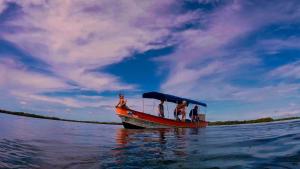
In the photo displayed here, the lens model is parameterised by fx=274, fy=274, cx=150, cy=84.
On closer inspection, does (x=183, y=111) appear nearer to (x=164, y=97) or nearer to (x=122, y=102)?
(x=164, y=97)

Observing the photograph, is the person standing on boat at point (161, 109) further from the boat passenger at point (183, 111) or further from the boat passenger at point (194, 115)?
the boat passenger at point (194, 115)

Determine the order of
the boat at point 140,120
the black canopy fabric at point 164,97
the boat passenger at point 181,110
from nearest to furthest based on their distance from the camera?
the boat at point 140,120, the black canopy fabric at point 164,97, the boat passenger at point 181,110

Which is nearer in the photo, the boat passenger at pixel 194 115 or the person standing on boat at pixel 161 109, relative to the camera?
the person standing on boat at pixel 161 109

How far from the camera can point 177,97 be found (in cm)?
3044

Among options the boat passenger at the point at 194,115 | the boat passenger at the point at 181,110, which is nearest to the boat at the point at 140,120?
the boat passenger at the point at 181,110

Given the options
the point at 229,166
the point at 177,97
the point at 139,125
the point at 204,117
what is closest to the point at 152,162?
the point at 229,166

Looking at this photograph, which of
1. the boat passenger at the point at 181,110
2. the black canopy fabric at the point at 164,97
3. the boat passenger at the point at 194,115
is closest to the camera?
the black canopy fabric at the point at 164,97

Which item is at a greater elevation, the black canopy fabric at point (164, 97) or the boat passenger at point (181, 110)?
the black canopy fabric at point (164, 97)

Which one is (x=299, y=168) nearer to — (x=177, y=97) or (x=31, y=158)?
(x=31, y=158)

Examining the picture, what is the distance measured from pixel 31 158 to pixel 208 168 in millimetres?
4068

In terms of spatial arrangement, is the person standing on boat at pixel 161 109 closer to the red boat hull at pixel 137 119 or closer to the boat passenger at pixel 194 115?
the red boat hull at pixel 137 119

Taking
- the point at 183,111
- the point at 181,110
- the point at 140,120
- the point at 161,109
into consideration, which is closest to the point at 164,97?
the point at 161,109

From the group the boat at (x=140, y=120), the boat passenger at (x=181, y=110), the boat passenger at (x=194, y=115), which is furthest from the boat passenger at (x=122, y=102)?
the boat passenger at (x=194, y=115)

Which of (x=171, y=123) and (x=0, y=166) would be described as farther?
(x=171, y=123)
